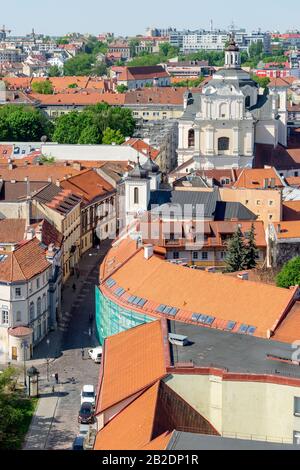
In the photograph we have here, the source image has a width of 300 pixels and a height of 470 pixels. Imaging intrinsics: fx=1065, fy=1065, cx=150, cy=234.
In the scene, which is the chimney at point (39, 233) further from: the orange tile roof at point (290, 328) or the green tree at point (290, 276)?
the orange tile roof at point (290, 328)

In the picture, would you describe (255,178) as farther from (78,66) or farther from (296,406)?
(78,66)

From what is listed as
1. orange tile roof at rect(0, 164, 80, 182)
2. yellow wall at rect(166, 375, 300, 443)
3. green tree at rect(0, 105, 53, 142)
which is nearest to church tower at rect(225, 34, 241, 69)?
orange tile roof at rect(0, 164, 80, 182)

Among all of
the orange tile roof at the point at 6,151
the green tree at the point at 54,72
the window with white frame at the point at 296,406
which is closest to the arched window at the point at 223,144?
the orange tile roof at the point at 6,151

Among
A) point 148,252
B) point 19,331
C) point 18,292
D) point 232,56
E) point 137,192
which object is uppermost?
point 232,56

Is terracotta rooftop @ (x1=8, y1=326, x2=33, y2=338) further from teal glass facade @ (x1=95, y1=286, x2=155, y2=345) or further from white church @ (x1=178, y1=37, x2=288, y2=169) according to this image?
white church @ (x1=178, y1=37, x2=288, y2=169)

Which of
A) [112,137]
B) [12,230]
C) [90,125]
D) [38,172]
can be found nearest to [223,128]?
[38,172]

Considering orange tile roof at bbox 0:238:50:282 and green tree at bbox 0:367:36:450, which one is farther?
orange tile roof at bbox 0:238:50:282

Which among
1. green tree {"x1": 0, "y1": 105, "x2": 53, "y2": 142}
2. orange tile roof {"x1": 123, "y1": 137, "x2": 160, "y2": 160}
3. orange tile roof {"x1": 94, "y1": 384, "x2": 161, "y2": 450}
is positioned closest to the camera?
orange tile roof {"x1": 94, "y1": 384, "x2": 161, "y2": 450}
